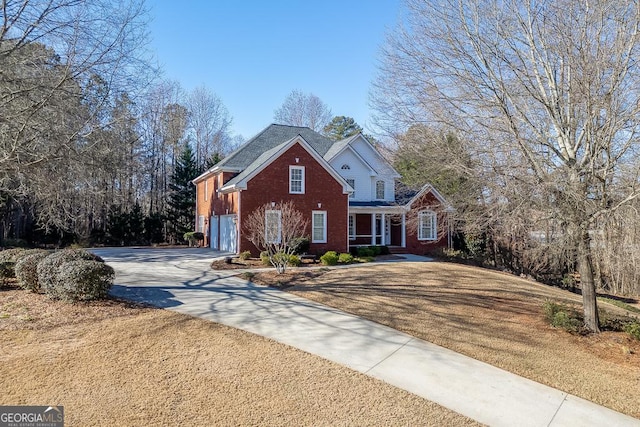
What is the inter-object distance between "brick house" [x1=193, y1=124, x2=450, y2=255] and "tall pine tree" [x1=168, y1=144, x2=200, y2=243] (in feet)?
16.5

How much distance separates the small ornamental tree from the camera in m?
17.5

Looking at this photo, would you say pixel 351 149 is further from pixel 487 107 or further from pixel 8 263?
pixel 8 263

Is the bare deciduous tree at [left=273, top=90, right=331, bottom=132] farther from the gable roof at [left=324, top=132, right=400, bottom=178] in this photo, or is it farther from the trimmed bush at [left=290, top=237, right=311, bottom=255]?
the trimmed bush at [left=290, top=237, right=311, bottom=255]

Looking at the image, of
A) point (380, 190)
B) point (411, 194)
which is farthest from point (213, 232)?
point (411, 194)

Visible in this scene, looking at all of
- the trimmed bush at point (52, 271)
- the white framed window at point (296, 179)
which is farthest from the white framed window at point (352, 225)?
the trimmed bush at point (52, 271)

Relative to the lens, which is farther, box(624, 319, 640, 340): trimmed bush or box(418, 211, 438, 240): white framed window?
box(418, 211, 438, 240): white framed window

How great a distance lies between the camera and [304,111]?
156 feet

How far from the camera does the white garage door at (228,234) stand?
2139 centimetres

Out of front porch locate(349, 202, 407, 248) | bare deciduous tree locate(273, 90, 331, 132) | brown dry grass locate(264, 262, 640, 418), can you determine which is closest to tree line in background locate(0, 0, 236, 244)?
brown dry grass locate(264, 262, 640, 418)

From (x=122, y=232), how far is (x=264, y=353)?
2948 cm

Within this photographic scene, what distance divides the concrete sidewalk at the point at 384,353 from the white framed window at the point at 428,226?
16.6 metres

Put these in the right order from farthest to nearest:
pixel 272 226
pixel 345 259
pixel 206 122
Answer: pixel 206 122 → pixel 345 259 → pixel 272 226

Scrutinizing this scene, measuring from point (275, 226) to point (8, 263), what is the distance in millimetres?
9670

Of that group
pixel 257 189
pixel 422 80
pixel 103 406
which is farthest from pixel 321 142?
pixel 103 406
